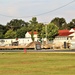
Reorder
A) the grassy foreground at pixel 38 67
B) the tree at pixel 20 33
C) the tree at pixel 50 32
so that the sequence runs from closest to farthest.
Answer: the grassy foreground at pixel 38 67 → the tree at pixel 50 32 → the tree at pixel 20 33

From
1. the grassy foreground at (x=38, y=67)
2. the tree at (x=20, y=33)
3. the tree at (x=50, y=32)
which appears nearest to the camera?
the grassy foreground at (x=38, y=67)

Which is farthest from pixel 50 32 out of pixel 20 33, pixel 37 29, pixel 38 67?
pixel 38 67

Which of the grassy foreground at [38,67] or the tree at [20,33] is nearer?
the grassy foreground at [38,67]

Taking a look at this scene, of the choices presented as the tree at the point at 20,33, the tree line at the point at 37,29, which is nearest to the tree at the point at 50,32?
the tree line at the point at 37,29

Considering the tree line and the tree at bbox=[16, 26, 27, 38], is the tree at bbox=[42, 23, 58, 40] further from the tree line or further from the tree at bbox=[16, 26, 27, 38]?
the tree at bbox=[16, 26, 27, 38]

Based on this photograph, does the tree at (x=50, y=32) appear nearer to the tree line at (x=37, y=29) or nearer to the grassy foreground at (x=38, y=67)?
the tree line at (x=37, y=29)

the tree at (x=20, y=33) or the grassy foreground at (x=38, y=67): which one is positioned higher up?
the tree at (x=20, y=33)

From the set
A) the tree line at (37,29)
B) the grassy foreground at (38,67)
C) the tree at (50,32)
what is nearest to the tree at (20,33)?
the tree line at (37,29)

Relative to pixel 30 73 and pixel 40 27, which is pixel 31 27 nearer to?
pixel 40 27

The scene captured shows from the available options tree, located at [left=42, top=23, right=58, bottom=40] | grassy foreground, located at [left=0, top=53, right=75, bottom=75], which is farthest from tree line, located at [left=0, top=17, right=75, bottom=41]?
grassy foreground, located at [left=0, top=53, right=75, bottom=75]

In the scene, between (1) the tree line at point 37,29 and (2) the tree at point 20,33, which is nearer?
(1) the tree line at point 37,29

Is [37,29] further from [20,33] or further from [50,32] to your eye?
[20,33]

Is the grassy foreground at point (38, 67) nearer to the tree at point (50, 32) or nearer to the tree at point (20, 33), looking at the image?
the tree at point (50, 32)

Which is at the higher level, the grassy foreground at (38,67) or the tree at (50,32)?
the tree at (50,32)
